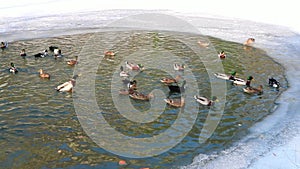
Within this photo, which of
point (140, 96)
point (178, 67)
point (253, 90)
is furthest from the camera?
point (178, 67)

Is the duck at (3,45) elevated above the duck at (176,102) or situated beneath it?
elevated above

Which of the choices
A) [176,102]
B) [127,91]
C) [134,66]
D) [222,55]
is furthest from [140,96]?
[222,55]

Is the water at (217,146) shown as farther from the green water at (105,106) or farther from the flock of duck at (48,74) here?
the flock of duck at (48,74)

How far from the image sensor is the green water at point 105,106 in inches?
318

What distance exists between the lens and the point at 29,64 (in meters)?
14.6

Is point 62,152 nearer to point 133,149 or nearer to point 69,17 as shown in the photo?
point 133,149

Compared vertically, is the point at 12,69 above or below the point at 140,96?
above

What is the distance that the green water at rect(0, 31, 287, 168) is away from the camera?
8078mm

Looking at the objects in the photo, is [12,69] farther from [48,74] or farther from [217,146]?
[217,146]

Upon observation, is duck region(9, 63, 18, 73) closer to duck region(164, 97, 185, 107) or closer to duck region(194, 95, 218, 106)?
duck region(164, 97, 185, 107)

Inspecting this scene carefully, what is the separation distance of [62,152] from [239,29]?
1670 cm

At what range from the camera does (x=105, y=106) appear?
10.7m

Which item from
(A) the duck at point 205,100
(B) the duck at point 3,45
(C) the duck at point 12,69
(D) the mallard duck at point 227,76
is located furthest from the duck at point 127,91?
(B) the duck at point 3,45

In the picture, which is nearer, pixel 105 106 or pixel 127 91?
Result: pixel 105 106
